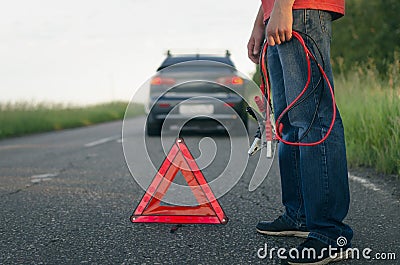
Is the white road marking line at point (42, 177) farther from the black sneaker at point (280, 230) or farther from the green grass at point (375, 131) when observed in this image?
the green grass at point (375, 131)

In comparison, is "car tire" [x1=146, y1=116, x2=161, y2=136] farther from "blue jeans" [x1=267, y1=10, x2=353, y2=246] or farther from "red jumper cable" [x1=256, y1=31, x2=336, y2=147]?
"blue jeans" [x1=267, y1=10, x2=353, y2=246]

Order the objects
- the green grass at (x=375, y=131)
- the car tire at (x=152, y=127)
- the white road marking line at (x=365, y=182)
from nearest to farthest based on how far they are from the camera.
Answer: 1. the white road marking line at (x=365, y=182)
2. the green grass at (x=375, y=131)
3. the car tire at (x=152, y=127)

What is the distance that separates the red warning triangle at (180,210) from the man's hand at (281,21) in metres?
0.90

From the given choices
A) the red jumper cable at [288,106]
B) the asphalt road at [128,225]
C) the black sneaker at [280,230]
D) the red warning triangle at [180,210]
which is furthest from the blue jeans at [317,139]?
the red warning triangle at [180,210]

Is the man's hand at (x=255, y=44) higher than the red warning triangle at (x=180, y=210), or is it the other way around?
the man's hand at (x=255, y=44)

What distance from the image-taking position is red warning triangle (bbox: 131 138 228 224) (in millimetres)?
2844

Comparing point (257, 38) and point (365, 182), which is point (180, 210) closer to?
point (257, 38)

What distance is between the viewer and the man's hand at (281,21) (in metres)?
2.16

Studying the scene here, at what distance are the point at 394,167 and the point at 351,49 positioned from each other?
34.8 feet

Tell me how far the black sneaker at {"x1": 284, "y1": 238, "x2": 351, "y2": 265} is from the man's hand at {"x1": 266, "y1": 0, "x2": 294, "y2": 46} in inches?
35.1

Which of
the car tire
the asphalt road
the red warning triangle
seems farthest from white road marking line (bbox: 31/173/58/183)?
the car tire

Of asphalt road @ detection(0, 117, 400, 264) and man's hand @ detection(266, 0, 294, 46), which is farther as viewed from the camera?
asphalt road @ detection(0, 117, 400, 264)

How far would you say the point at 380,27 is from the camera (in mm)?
14078

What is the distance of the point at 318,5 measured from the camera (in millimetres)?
2238
